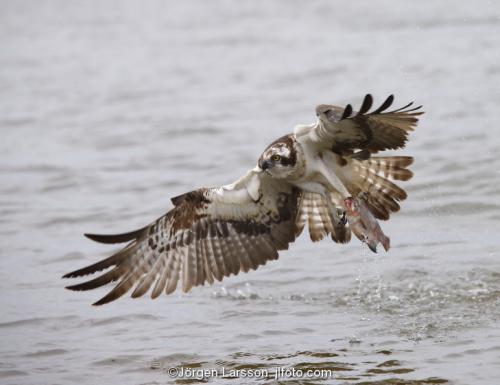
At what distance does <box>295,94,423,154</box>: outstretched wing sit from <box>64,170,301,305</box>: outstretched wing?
0.57 meters

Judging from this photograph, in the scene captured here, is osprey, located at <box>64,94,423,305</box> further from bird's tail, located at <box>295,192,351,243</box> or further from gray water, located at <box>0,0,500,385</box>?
gray water, located at <box>0,0,500,385</box>

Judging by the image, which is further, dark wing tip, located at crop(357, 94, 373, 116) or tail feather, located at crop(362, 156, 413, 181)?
tail feather, located at crop(362, 156, 413, 181)

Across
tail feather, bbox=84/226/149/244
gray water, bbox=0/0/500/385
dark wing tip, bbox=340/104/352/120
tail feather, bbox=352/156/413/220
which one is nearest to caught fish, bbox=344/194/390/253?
tail feather, bbox=352/156/413/220

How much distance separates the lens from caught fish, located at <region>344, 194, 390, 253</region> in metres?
7.48

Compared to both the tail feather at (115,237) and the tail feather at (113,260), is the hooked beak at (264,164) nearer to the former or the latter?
the tail feather at (115,237)

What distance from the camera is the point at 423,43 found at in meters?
16.3

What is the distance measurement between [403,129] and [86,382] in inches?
109

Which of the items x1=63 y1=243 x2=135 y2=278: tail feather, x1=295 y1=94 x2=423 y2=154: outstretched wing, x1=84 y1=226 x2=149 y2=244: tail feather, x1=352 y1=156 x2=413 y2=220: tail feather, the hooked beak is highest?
x1=295 y1=94 x2=423 y2=154: outstretched wing

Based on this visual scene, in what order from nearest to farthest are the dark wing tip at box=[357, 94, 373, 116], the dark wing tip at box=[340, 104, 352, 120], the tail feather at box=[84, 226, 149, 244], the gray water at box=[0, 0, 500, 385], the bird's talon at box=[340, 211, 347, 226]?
1. the dark wing tip at box=[357, 94, 373, 116]
2. the dark wing tip at box=[340, 104, 352, 120]
3. the tail feather at box=[84, 226, 149, 244]
4. the gray water at box=[0, 0, 500, 385]
5. the bird's talon at box=[340, 211, 347, 226]

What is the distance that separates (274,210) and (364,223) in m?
A: 0.86

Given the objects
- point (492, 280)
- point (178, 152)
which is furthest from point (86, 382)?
point (178, 152)

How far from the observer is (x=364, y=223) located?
7.59 metres

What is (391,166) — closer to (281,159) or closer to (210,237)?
(281,159)

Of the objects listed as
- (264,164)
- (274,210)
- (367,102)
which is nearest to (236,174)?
(274,210)
